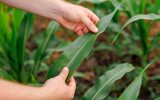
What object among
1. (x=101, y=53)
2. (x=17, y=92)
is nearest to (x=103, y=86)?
(x=17, y=92)

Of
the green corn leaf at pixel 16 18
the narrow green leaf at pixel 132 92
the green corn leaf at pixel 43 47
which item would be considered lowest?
the green corn leaf at pixel 43 47

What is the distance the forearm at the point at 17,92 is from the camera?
1.41m

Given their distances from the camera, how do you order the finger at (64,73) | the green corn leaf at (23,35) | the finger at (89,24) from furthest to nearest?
the green corn leaf at (23,35), the finger at (89,24), the finger at (64,73)

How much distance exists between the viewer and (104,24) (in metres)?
1.76

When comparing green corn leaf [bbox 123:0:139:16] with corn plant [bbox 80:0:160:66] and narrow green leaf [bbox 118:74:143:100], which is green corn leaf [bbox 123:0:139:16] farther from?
narrow green leaf [bbox 118:74:143:100]

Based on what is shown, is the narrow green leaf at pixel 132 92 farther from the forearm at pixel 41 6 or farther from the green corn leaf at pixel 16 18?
the green corn leaf at pixel 16 18

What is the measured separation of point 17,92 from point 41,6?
0.51 meters

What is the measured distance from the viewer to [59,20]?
1.83m

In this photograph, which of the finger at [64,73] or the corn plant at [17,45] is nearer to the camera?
the finger at [64,73]

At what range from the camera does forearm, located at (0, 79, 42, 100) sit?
1407 millimetres

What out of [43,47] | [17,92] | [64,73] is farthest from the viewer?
[43,47]

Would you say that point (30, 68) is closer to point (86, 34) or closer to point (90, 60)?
point (90, 60)

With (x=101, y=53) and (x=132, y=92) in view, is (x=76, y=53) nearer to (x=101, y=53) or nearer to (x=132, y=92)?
(x=132, y=92)

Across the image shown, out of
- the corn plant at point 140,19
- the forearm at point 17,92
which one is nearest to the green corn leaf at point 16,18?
the corn plant at point 140,19
